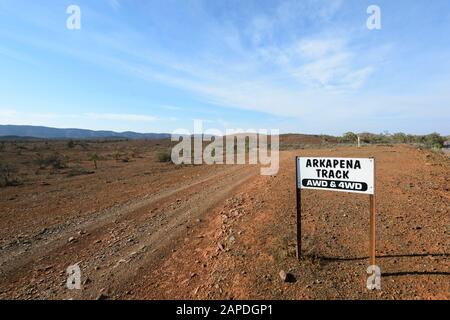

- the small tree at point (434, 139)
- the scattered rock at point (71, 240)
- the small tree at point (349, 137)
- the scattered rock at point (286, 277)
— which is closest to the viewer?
the scattered rock at point (286, 277)

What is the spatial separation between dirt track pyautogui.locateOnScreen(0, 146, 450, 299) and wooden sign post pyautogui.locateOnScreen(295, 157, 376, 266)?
2.09 ft

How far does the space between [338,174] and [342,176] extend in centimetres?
7

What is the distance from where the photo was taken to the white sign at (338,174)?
4.68 metres

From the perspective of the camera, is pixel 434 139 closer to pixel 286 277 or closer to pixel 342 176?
pixel 342 176

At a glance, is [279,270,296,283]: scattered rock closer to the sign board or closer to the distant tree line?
the sign board

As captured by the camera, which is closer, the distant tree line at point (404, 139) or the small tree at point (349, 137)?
the distant tree line at point (404, 139)

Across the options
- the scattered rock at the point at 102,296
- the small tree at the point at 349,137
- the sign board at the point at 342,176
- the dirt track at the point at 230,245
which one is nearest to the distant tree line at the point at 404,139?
the small tree at the point at 349,137

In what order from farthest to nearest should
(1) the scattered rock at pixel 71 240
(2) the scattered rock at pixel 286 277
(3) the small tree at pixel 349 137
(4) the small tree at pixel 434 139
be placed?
1. (3) the small tree at pixel 349 137
2. (4) the small tree at pixel 434 139
3. (1) the scattered rock at pixel 71 240
4. (2) the scattered rock at pixel 286 277

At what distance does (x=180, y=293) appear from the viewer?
4.73 m

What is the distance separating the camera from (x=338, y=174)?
196 inches

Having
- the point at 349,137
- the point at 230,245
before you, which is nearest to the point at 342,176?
the point at 230,245

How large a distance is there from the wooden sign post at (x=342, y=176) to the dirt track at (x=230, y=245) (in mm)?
636

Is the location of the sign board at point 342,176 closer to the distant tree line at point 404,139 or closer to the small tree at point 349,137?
the distant tree line at point 404,139

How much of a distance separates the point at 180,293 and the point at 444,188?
9543 mm
